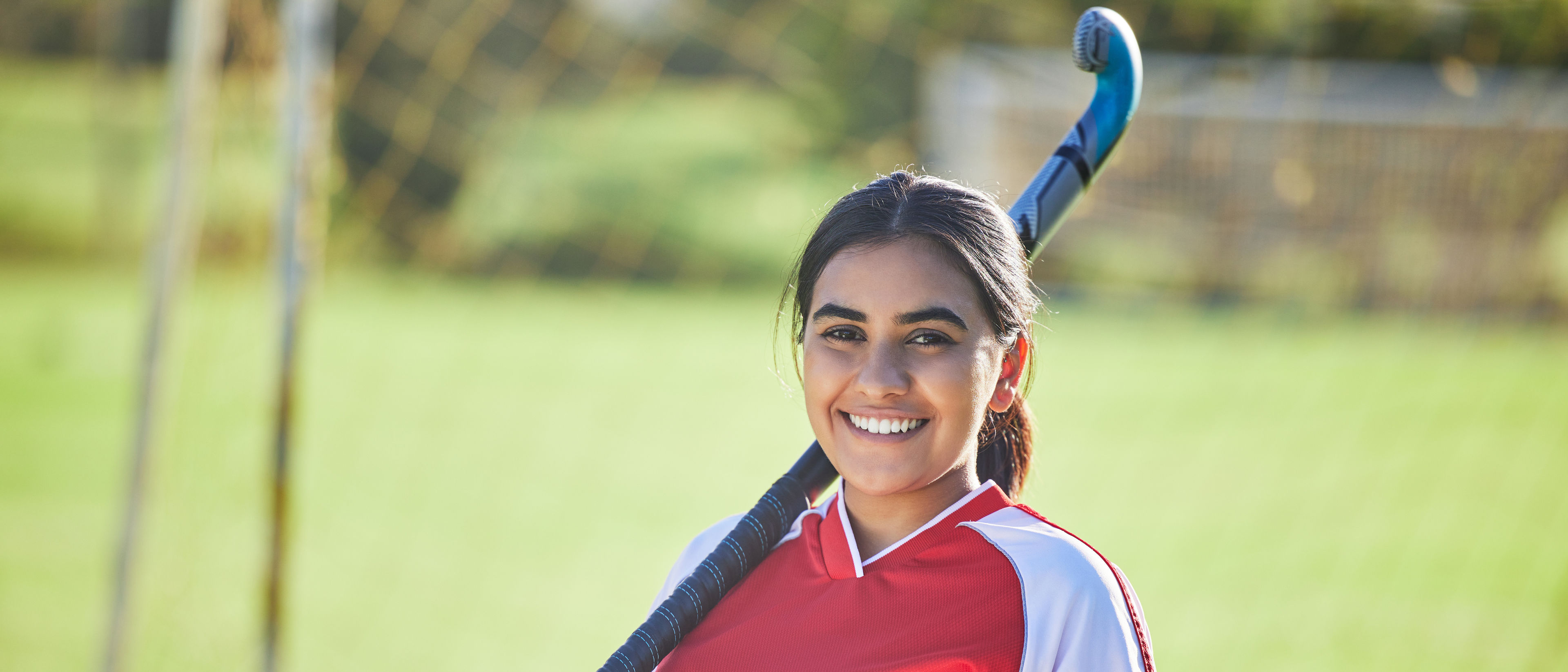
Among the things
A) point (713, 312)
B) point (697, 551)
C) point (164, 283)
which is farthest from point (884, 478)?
point (713, 312)

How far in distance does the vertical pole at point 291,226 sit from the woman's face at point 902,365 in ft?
5.06

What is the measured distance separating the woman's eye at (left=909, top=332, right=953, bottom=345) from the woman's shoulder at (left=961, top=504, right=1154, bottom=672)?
0.18 m

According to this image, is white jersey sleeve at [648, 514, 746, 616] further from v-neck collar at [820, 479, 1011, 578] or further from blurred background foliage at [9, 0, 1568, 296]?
blurred background foliage at [9, 0, 1568, 296]

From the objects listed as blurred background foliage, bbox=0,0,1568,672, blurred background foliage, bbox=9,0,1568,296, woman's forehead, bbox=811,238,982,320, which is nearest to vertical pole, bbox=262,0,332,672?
blurred background foliage, bbox=0,0,1568,672

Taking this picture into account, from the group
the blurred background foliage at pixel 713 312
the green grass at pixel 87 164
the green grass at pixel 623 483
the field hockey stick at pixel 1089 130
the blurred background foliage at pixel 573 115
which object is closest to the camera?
the field hockey stick at pixel 1089 130

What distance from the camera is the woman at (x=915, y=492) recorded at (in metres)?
0.96

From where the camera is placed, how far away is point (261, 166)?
31.6 feet

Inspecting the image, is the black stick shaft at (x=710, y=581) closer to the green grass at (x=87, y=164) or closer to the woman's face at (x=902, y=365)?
the woman's face at (x=902, y=365)

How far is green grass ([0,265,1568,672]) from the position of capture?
144 inches

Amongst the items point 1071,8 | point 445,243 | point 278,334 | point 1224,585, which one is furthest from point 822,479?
point 445,243

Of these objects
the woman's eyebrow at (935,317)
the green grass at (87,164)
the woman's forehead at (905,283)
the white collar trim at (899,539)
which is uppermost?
the green grass at (87,164)

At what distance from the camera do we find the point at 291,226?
2.29 metres

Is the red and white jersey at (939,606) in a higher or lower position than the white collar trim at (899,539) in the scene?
lower

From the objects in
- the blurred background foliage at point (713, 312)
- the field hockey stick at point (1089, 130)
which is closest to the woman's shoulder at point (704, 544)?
the field hockey stick at point (1089, 130)
